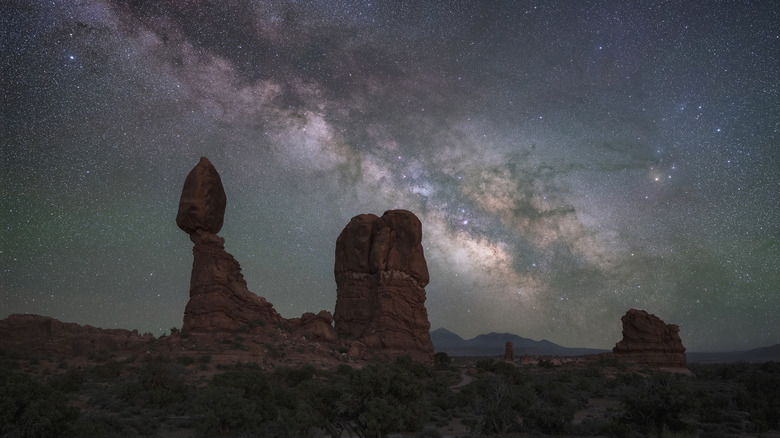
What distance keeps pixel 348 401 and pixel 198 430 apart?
6556mm

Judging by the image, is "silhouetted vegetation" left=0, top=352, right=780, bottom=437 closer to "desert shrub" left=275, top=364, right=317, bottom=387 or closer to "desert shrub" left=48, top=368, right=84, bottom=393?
"desert shrub" left=48, top=368, right=84, bottom=393

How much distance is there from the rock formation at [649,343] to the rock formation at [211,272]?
4470cm

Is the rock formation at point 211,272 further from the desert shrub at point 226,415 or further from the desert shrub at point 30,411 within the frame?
the desert shrub at point 30,411

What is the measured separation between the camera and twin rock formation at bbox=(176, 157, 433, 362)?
137 feet

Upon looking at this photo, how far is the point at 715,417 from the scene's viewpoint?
69.3ft

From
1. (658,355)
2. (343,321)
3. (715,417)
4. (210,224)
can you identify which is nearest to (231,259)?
(210,224)

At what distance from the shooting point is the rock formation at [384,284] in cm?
4962

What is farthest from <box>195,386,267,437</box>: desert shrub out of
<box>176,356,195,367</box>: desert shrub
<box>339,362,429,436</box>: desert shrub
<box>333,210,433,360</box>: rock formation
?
<box>333,210,433,360</box>: rock formation

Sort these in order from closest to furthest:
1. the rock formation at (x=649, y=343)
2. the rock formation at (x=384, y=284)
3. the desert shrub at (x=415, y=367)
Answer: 1. the desert shrub at (x=415, y=367)
2. the rock formation at (x=384, y=284)
3. the rock formation at (x=649, y=343)

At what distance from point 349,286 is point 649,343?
38.6 m

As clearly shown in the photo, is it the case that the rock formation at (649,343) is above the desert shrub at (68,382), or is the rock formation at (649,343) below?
above

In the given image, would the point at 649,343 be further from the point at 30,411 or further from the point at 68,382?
the point at 30,411

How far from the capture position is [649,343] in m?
55.7

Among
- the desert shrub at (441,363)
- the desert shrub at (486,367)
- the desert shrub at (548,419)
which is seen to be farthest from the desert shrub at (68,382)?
the desert shrub at (486,367)
